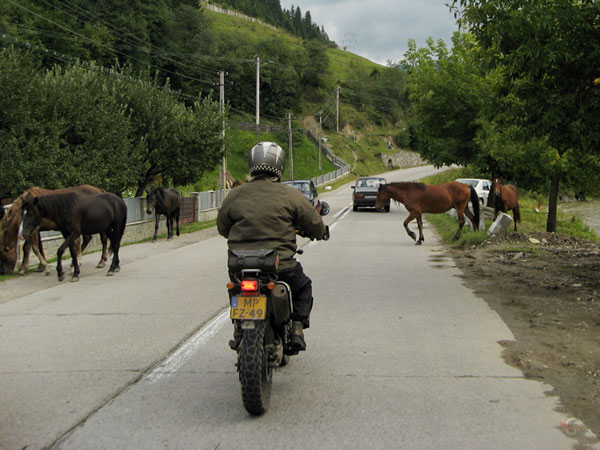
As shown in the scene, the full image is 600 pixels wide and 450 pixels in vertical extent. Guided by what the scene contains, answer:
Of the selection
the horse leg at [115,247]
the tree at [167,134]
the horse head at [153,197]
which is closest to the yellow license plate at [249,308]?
the horse leg at [115,247]

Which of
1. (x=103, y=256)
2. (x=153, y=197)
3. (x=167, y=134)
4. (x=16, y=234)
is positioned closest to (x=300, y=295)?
(x=16, y=234)

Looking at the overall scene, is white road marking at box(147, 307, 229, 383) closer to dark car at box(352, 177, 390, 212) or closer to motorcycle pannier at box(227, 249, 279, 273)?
motorcycle pannier at box(227, 249, 279, 273)

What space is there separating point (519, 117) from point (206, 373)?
24.0 ft

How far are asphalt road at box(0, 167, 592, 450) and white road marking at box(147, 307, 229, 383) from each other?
23 millimetres

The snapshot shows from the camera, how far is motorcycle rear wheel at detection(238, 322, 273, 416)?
4.24 m

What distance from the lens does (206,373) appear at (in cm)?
549

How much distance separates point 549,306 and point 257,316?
5513 millimetres

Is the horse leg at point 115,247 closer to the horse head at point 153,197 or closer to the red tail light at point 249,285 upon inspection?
the horse head at point 153,197

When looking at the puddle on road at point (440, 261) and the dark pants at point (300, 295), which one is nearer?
the dark pants at point (300, 295)

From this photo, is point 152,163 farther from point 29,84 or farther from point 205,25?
point 205,25

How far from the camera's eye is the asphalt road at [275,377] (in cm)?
405

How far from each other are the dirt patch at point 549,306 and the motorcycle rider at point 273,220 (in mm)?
2180

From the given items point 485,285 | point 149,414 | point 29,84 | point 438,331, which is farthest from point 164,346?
point 29,84

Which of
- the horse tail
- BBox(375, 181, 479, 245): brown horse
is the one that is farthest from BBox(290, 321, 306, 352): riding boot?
the horse tail
